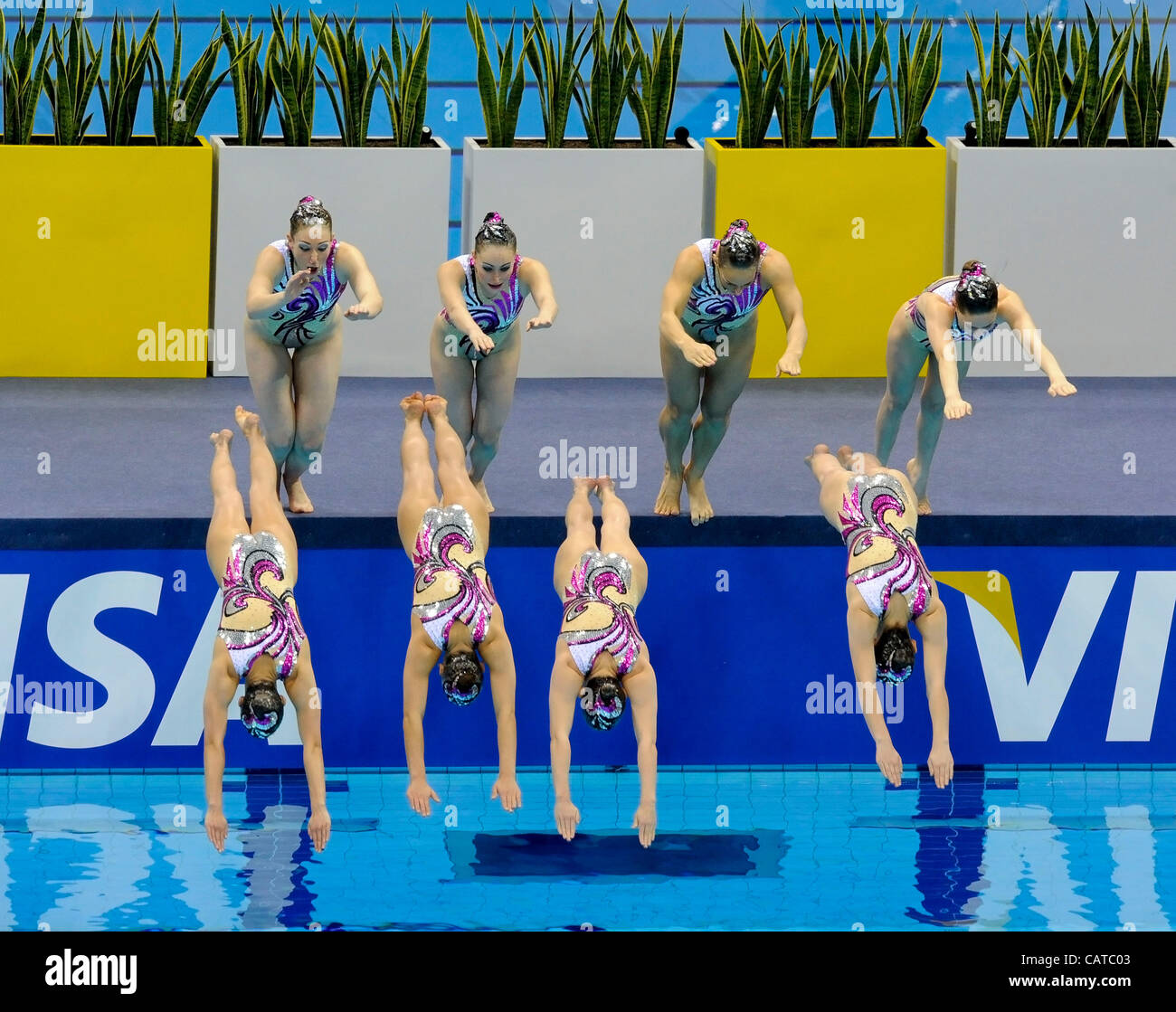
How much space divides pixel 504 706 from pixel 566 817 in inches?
17.7

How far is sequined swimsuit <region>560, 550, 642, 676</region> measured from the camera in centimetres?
641

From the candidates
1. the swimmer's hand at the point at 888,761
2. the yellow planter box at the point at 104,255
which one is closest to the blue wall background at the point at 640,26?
the yellow planter box at the point at 104,255

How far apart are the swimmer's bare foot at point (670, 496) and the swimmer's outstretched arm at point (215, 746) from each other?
1.82 meters

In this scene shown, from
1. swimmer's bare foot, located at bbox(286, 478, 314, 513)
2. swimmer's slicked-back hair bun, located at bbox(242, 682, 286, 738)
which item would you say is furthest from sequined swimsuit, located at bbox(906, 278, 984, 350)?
swimmer's slicked-back hair bun, located at bbox(242, 682, 286, 738)

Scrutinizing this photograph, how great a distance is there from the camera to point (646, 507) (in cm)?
743

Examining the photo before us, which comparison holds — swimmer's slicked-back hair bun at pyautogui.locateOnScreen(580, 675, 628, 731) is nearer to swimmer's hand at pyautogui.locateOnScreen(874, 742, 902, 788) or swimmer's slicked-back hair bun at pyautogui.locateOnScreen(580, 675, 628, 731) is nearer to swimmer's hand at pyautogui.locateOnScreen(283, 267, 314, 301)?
swimmer's hand at pyautogui.locateOnScreen(874, 742, 902, 788)

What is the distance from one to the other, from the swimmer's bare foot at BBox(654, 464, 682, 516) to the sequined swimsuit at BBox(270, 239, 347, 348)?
1.43 meters

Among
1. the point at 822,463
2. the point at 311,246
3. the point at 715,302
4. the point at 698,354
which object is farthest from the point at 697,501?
the point at 311,246

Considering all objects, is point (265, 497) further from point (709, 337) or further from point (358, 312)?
point (709, 337)

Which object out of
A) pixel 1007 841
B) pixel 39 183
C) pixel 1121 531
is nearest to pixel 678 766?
pixel 1007 841

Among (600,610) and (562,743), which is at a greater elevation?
(600,610)

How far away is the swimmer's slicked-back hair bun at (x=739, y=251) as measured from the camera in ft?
22.1

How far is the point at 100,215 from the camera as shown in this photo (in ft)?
30.2

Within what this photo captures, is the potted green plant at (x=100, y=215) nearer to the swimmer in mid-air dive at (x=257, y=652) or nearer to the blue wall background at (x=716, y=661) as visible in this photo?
the blue wall background at (x=716, y=661)
